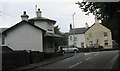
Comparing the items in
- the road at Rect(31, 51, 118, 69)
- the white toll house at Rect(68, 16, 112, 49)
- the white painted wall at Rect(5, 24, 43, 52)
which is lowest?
the road at Rect(31, 51, 118, 69)

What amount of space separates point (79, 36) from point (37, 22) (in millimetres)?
62207

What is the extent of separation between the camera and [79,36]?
11519cm

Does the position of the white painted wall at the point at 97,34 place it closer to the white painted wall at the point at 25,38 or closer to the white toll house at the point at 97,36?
the white toll house at the point at 97,36

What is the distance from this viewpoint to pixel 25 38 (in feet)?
161

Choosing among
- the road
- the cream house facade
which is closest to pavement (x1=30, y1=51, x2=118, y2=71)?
the road

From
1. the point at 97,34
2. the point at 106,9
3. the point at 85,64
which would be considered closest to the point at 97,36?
the point at 97,34

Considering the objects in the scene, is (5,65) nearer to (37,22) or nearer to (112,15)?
(112,15)

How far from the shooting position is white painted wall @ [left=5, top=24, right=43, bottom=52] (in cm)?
4794

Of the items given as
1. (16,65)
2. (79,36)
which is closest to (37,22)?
(16,65)

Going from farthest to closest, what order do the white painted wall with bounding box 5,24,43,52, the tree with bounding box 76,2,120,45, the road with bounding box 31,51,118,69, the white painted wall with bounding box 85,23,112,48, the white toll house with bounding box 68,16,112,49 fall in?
the white painted wall with bounding box 85,23,112,48 → the white toll house with bounding box 68,16,112,49 → the white painted wall with bounding box 5,24,43,52 → the road with bounding box 31,51,118,69 → the tree with bounding box 76,2,120,45

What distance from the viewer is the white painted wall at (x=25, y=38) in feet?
157

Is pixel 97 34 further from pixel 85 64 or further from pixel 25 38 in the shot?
pixel 85 64

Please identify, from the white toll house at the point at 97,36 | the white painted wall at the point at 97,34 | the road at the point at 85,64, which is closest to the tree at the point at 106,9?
the road at the point at 85,64

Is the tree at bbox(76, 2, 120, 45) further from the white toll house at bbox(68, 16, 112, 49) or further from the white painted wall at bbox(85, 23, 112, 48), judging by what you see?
the white painted wall at bbox(85, 23, 112, 48)
